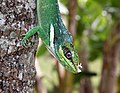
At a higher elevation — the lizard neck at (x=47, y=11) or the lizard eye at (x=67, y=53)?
the lizard neck at (x=47, y=11)

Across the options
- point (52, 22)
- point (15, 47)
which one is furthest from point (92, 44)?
point (15, 47)

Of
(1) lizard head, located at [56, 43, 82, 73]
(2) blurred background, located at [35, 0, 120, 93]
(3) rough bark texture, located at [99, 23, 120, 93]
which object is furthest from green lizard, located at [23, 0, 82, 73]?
(3) rough bark texture, located at [99, 23, 120, 93]

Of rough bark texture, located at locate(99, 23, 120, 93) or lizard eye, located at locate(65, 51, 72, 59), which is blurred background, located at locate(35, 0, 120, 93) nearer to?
rough bark texture, located at locate(99, 23, 120, 93)

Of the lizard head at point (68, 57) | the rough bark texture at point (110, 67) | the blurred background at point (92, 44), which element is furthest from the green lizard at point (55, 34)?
the rough bark texture at point (110, 67)

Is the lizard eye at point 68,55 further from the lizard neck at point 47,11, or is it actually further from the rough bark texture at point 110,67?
the rough bark texture at point 110,67

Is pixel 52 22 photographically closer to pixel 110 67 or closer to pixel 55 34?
pixel 55 34

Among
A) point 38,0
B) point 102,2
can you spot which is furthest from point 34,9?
point 102,2

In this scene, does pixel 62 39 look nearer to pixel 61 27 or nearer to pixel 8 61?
pixel 61 27
